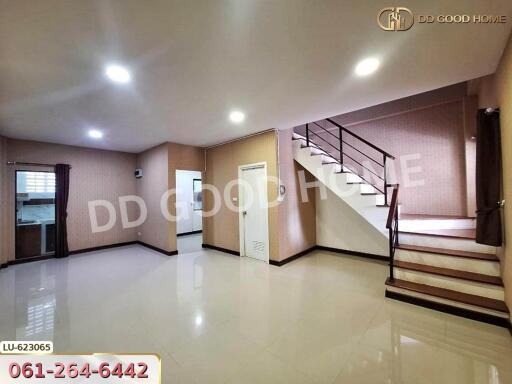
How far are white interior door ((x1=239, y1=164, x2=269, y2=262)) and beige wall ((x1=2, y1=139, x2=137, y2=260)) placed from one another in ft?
12.0

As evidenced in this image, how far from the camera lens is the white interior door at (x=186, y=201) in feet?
24.5

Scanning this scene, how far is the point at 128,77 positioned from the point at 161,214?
363cm

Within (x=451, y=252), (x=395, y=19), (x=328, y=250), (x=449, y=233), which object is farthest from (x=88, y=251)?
(x=449, y=233)

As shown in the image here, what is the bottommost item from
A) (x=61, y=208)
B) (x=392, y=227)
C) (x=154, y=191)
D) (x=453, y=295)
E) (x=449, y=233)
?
(x=453, y=295)

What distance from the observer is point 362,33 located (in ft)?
5.65

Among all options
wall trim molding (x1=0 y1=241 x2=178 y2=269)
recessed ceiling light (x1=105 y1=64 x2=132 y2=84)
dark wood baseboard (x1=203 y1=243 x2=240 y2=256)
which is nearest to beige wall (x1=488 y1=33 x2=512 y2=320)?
recessed ceiling light (x1=105 y1=64 x2=132 y2=84)

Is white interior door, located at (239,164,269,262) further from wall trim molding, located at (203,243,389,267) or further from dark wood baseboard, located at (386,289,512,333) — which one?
dark wood baseboard, located at (386,289,512,333)

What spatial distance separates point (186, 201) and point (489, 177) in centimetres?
732

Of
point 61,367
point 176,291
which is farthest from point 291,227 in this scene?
point 61,367

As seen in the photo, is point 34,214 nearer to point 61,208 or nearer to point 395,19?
point 61,208

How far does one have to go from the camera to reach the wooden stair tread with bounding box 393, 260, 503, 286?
2437 mm

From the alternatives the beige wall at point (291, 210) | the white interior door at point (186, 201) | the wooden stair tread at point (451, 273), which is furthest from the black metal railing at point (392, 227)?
the white interior door at point (186, 201)

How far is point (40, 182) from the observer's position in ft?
16.6

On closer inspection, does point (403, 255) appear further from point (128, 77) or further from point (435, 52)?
point (128, 77)
